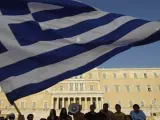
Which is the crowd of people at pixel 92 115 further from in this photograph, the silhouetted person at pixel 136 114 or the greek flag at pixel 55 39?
the greek flag at pixel 55 39

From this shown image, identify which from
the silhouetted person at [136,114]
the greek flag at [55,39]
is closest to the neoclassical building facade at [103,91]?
the silhouetted person at [136,114]

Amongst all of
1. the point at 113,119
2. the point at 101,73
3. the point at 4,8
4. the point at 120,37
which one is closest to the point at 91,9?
the point at 120,37

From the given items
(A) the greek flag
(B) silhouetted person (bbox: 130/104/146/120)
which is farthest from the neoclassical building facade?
(A) the greek flag

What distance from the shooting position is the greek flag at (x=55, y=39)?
3877 mm

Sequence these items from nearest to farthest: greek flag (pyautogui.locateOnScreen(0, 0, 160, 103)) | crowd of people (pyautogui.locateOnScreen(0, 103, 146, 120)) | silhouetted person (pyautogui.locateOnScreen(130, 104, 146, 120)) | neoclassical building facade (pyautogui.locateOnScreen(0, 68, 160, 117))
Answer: greek flag (pyautogui.locateOnScreen(0, 0, 160, 103)) < crowd of people (pyautogui.locateOnScreen(0, 103, 146, 120)) < silhouetted person (pyautogui.locateOnScreen(130, 104, 146, 120)) < neoclassical building facade (pyautogui.locateOnScreen(0, 68, 160, 117))

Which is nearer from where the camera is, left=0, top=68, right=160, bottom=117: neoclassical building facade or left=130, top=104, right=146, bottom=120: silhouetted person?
left=130, top=104, right=146, bottom=120: silhouetted person

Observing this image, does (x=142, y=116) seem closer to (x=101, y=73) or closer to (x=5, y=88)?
(x=5, y=88)

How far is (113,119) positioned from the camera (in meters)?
7.31

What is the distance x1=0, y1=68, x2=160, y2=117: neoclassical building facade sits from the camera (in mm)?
60312

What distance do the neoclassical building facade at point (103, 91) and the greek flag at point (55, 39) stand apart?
53350 mm

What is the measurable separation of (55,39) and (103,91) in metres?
61.0

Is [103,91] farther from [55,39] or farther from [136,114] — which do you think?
[55,39]

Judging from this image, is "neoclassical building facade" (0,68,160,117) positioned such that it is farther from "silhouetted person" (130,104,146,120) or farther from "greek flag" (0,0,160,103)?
"greek flag" (0,0,160,103)

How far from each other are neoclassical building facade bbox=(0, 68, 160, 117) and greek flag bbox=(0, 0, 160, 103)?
Answer: 53350 millimetres
